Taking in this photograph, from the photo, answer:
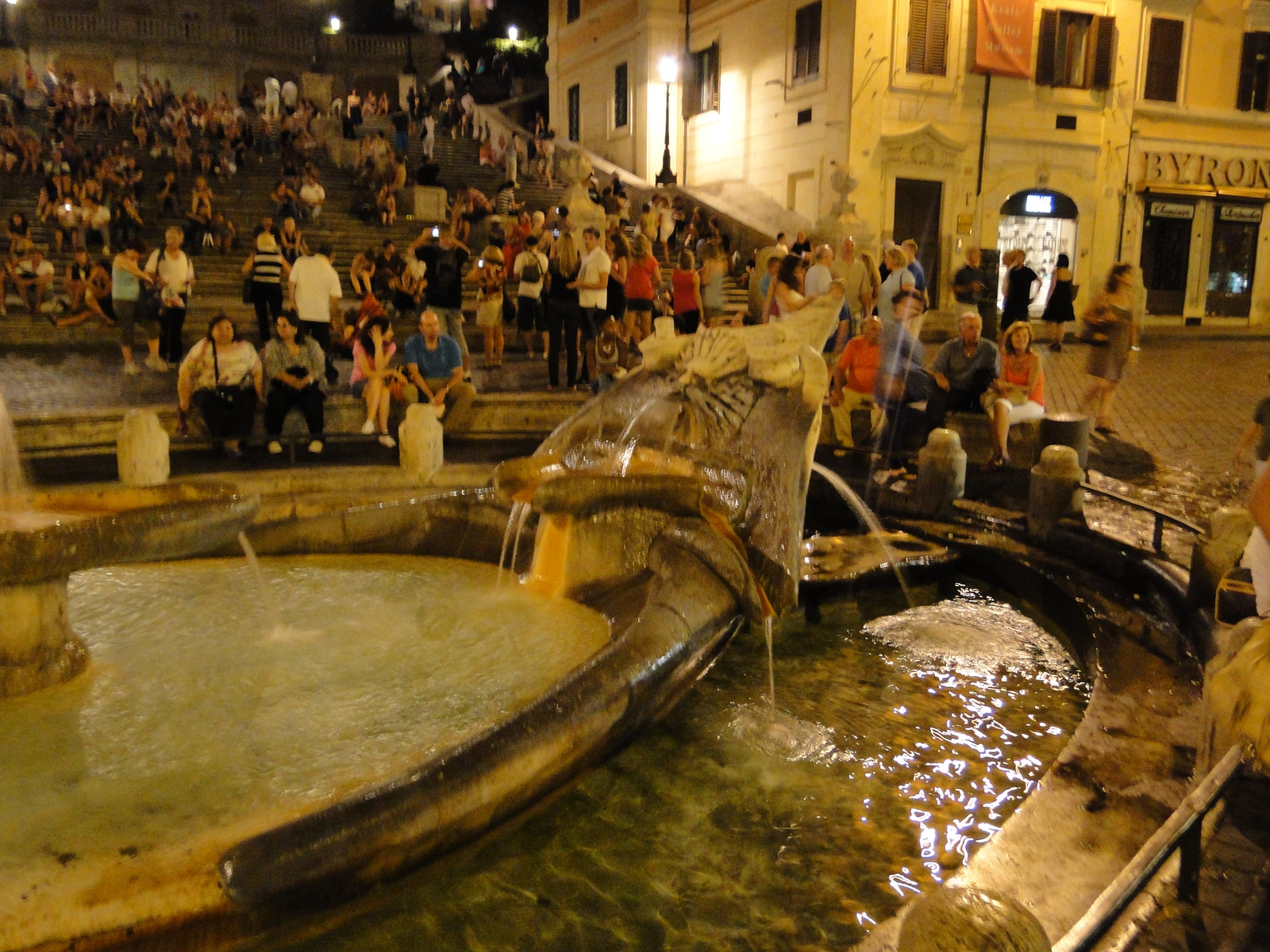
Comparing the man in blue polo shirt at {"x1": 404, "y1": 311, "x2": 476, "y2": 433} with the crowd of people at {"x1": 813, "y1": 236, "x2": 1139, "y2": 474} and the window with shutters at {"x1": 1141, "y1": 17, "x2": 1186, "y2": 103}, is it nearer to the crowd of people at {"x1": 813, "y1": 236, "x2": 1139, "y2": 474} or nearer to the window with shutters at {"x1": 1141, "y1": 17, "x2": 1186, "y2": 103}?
the crowd of people at {"x1": 813, "y1": 236, "x2": 1139, "y2": 474}

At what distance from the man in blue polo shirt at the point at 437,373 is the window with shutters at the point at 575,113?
24971mm

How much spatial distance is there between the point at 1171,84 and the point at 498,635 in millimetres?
26180

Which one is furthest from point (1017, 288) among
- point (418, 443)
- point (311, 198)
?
point (311, 198)

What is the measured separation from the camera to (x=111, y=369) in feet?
40.1

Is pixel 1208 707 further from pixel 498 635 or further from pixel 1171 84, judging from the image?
pixel 1171 84

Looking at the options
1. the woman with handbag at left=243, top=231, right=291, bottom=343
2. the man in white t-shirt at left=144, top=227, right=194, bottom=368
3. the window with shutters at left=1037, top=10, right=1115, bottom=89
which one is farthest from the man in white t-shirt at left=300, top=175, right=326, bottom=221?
the window with shutters at left=1037, top=10, right=1115, bottom=89

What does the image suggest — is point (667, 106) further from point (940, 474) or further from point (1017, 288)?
point (940, 474)

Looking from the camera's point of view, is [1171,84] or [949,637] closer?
[949,637]

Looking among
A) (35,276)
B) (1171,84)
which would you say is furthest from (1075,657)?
(1171,84)

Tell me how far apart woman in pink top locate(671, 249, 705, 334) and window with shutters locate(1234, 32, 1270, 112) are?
20971 millimetres

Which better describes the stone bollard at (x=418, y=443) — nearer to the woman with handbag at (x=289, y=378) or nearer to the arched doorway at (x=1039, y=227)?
the woman with handbag at (x=289, y=378)

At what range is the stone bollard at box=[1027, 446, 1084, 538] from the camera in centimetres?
641

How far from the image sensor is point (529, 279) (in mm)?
12242

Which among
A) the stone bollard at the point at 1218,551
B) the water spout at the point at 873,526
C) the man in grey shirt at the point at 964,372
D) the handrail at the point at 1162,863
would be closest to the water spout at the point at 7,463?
the water spout at the point at 873,526
